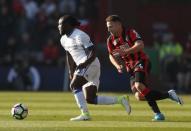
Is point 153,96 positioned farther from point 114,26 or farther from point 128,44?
point 114,26

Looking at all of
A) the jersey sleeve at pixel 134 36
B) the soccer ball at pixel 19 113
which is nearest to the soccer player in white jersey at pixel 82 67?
the jersey sleeve at pixel 134 36

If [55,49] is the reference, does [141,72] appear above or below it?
above

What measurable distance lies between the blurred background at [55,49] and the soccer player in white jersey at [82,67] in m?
11.8

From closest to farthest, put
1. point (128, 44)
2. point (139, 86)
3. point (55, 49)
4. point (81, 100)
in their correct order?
point (81, 100)
point (139, 86)
point (128, 44)
point (55, 49)

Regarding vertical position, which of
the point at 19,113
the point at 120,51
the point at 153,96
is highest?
the point at 120,51

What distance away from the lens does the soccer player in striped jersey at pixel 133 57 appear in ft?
44.1

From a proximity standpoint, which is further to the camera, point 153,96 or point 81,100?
point 153,96

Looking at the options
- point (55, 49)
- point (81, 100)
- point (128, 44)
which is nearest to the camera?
point (81, 100)

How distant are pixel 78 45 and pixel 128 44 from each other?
0.90 meters

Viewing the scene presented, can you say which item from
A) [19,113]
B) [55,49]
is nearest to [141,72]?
[19,113]

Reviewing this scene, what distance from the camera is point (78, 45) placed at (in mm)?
13484

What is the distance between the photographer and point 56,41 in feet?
92.3

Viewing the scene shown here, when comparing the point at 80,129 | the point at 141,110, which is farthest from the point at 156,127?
the point at 141,110

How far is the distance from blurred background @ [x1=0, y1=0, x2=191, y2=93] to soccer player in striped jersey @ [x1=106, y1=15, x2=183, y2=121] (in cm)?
1161
